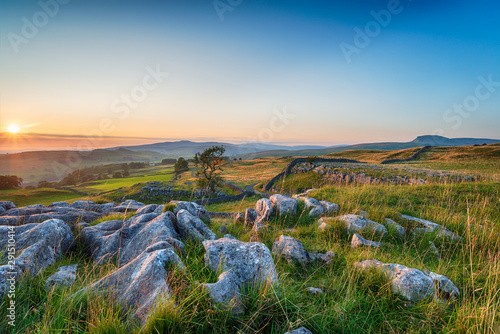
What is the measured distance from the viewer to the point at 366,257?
4.85 meters

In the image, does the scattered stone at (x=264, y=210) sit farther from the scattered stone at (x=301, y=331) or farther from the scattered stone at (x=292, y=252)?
the scattered stone at (x=301, y=331)

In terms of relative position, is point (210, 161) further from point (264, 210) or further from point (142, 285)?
point (142, 285)

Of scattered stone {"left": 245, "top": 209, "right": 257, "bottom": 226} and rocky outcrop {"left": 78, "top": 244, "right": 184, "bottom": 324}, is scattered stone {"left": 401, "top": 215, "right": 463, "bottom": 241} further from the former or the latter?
rocky outcrop {"left": 78, "top": 244, "right": 184, "bottom": 324}

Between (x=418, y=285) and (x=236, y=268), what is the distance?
10.5 feet

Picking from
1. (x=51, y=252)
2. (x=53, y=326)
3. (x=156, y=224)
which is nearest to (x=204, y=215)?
(x=156, y=224)

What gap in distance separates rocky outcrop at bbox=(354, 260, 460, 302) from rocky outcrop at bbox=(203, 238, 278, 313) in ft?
7.06

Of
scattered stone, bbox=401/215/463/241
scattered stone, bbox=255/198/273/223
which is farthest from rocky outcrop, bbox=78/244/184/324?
scattered stone, bbox=401/215/463/241

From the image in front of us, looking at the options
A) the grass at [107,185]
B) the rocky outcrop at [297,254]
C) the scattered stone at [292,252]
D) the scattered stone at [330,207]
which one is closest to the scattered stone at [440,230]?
the scattered stone at [330,207]

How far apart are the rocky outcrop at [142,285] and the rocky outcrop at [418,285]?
384cm

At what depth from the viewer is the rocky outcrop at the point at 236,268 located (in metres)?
2.96

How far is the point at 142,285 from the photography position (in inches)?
126

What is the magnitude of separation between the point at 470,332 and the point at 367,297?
1182 millimetres

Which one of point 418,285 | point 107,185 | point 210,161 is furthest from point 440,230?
point 107,185

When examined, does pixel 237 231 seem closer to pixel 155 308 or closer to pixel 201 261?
pixel 201 261
